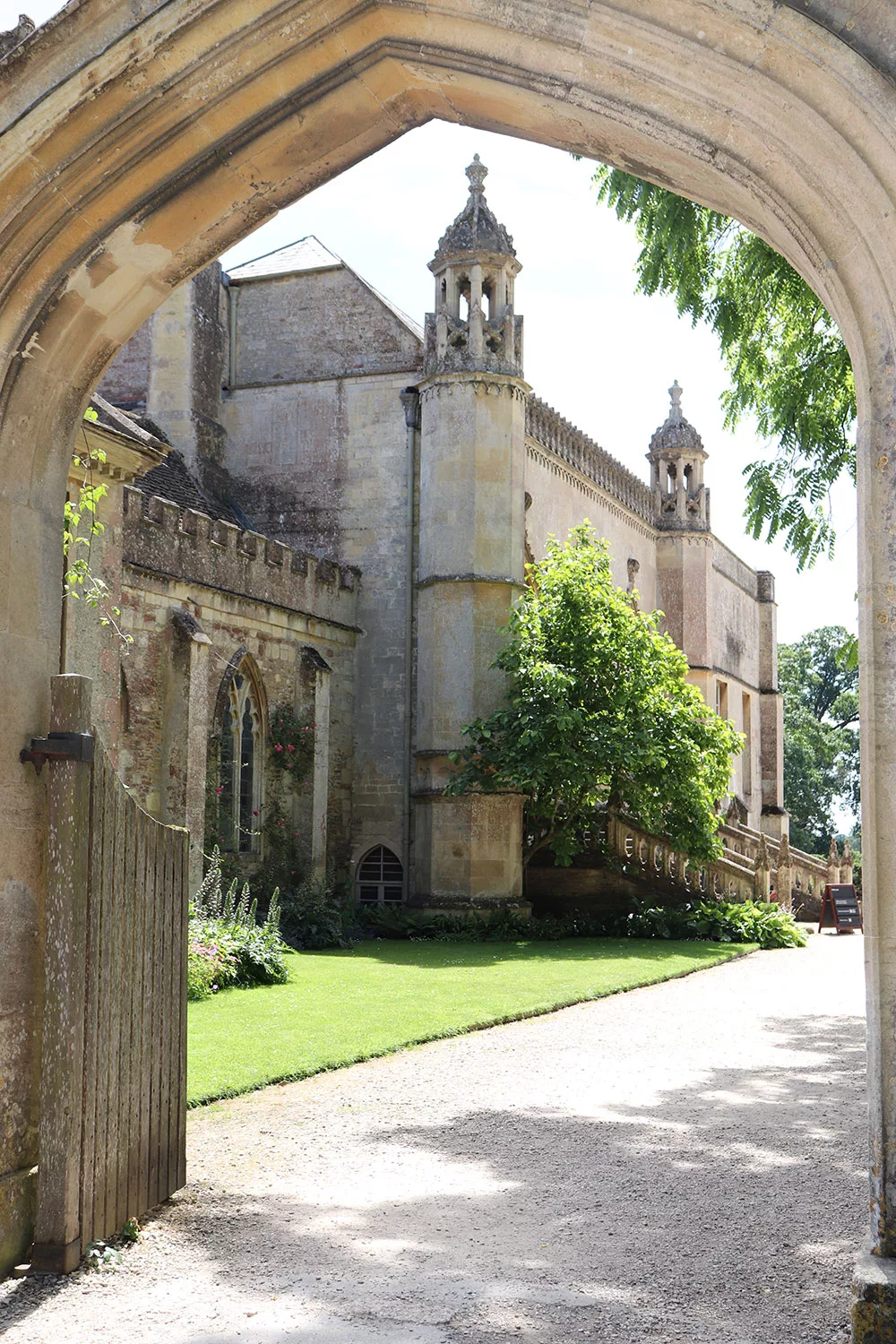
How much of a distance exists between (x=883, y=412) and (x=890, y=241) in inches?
15.8

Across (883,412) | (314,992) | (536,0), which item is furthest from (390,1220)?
(314,992)

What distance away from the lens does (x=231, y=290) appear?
22.2m

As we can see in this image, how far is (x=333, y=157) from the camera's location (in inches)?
169

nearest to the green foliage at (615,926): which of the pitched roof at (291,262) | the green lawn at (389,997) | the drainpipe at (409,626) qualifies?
the green lawn at (389,997)

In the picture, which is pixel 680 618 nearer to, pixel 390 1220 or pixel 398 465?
pixel 398 465

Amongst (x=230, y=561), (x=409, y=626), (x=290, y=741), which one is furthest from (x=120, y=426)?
(x=409, y=626)

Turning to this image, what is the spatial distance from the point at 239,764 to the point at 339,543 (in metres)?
4.98

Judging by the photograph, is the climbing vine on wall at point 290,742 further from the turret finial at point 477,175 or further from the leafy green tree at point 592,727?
the turret finial at point 477,175

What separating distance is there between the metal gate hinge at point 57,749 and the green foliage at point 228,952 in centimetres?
680

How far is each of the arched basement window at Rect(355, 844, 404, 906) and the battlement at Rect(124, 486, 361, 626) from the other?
366 centimetres

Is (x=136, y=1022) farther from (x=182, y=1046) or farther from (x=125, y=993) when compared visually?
(x=182, y=1046)

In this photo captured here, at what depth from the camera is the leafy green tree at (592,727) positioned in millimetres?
17328

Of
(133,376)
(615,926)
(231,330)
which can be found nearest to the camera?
(615,926)

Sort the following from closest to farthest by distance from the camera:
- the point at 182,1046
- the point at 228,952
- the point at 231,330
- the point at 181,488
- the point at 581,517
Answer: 1. the point at 182,1046
2. the point at 228,952
3. the point at 181,488
4. the point at 231,330
5. the point at 581,517
